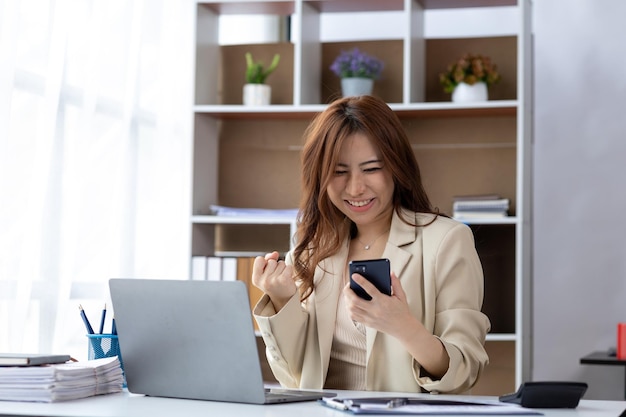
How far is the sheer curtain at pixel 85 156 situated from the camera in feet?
10.2

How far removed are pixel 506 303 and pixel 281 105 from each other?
135cm

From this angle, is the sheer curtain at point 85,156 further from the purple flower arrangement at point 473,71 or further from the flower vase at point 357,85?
the purple flower arrangement at point 473,71

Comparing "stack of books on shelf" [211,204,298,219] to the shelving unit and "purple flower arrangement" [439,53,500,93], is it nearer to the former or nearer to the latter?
the shelving unit

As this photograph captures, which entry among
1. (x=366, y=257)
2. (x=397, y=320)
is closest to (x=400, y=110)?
(x=366, y=257)

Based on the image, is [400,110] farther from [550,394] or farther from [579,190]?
[550,394]

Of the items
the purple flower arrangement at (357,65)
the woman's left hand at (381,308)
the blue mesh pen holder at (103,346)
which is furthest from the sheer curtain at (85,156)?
the woman's left hand at (381,308)

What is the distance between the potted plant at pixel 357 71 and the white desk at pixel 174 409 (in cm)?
255

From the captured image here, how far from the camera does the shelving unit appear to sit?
13.1 ft

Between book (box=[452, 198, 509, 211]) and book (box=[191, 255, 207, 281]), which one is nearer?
book (box=[452, 198, 509, 211])

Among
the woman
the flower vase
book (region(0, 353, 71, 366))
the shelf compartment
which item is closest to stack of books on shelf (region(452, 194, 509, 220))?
the shelf compartment

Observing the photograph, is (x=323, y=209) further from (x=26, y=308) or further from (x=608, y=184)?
(x=608, y=184)

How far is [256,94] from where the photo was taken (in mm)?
4254

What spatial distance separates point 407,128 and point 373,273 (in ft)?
8.19

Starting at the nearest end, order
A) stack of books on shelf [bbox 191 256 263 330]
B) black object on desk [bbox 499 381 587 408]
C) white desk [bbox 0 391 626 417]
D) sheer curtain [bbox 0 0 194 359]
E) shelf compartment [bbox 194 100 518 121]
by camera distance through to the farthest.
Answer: white desk [bbox 0 391 626 417] → black object on desk [bbox 499 381 587 408] → sheer curtain [bbox 0 0 194 359] → shelf compartment [bbox 194 100 518 121] → stack of books on shelf [bbox 191 256 263 330]
